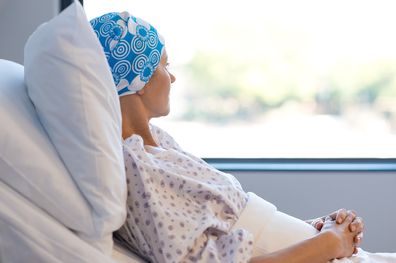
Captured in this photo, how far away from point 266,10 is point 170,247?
1.47 metres

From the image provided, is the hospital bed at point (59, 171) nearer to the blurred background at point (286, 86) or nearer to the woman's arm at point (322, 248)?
the woman's arm at point (322, 248)

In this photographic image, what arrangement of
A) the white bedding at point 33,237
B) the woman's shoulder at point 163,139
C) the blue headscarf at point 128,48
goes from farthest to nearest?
the woman's shoulder at point 163,139 → the blue headscarf at point 128,48 → the white bedding at point 33,237

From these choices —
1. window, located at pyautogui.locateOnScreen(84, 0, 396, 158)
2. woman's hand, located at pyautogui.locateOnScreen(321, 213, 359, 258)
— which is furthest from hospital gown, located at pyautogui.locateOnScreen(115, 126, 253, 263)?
window, located at pyautogui.locateOnScreen(84, 0, 396, 158)

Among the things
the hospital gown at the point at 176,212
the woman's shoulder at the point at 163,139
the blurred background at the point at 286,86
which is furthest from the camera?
the blurred background at the point at 286,86

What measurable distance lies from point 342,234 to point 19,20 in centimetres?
147

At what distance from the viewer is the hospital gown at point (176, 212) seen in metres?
1.39

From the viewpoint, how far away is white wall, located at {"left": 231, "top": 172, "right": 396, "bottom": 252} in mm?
2613

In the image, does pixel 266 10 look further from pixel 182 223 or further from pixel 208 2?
pixel 182 223

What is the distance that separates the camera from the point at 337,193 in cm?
262

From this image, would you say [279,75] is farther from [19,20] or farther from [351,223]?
[351,223]

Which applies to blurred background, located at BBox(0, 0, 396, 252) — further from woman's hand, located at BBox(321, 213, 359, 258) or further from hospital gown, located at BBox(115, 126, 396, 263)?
hospital gown, located at BBox(115, 126, 396, 263)

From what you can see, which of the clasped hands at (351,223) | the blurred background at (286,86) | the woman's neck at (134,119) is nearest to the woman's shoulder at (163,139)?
the woman's neck at (134,119)

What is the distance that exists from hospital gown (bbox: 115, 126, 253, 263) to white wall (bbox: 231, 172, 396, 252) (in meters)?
1.07

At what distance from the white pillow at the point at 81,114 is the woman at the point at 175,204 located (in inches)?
4.9
